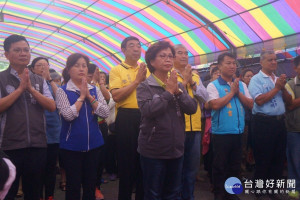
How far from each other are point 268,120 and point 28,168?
10.1ft

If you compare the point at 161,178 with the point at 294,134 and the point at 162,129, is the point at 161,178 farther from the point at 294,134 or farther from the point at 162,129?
the point at 294,134

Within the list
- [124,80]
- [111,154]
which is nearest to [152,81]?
[124,80]

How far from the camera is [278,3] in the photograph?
905 cm

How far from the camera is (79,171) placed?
272cm

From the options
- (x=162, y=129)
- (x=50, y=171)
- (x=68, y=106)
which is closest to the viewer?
(x=162, y=129)

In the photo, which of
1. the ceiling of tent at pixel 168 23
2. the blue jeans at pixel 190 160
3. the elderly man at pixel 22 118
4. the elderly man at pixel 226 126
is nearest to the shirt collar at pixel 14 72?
the elderly man at pixel 22 118

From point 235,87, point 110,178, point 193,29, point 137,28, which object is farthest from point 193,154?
point 137,28

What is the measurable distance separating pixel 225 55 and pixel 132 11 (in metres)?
10.2

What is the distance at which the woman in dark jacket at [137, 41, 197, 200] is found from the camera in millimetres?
2426

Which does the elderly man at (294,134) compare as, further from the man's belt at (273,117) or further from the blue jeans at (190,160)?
the blue jeans at (190,160)

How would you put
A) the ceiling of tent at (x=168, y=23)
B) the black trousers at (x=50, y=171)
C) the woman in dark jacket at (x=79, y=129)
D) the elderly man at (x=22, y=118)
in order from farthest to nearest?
the ceiling of tent at (x=168, y=23), the black trousers at (x=50, y=171), the woman in dark jacket at (x=79, y=129), the elderly man at (x=22, y=118)

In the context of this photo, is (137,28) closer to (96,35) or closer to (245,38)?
(96,35)

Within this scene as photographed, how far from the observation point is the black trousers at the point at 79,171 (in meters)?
2.69

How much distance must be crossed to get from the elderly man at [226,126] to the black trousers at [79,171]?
1.65m
